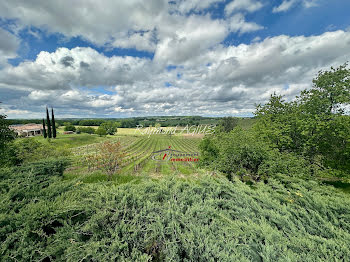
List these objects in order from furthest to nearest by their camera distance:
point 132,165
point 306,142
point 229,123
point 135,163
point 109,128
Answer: point 109,128 < point 229,123 < point 135,163 < point 132,165 < point 306,142

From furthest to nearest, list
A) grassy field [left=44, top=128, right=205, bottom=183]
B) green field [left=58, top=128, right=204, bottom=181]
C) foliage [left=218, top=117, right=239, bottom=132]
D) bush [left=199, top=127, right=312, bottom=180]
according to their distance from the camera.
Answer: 1. foliage [left=218, top=117, right=239, bottom=132]
2. green field [left=58, top=128, right=204, bottom=181]
3. grassy field [left=44, top=128, right=205, bottom=183]
4. bush [left=199, top=127, right=312, bottom=180]

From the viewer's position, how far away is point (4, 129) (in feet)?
33.3

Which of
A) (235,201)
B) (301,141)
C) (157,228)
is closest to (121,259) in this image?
(157,228)

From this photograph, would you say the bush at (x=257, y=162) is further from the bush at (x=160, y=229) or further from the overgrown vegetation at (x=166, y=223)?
the bush at (x=160, y=229)

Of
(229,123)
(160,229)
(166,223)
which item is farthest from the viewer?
(229,123)

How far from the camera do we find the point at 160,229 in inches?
122

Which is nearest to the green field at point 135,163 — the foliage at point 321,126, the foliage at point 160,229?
the foliage at point 160,229

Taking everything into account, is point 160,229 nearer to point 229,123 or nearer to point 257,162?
point 257,162

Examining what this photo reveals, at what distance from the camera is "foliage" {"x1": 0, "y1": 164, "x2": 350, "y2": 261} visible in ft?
8.32

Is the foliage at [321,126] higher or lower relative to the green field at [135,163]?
higher

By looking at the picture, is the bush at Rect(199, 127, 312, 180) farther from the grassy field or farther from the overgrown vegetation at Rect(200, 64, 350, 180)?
the grassy field

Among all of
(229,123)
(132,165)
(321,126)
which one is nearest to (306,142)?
(321,126)

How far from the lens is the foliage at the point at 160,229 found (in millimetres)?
2535

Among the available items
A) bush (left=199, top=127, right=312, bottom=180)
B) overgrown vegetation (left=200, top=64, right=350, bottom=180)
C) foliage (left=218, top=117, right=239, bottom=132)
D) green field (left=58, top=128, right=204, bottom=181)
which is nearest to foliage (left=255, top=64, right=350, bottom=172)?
overgrown vegetation (left=200, top=64, right=350, bottom=180)
